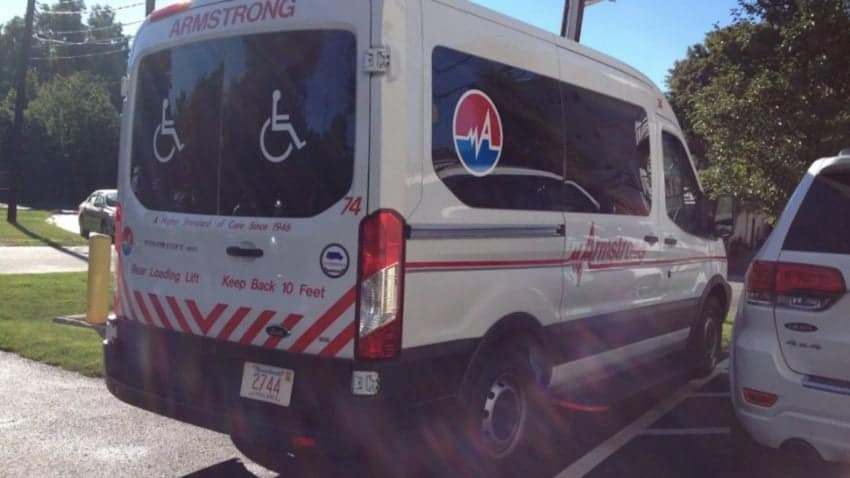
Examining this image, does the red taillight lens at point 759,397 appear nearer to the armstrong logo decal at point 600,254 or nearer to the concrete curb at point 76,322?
the armstrong logo decal at point 600,254

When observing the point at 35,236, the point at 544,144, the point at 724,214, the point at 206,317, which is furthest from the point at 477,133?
the point at 35,236

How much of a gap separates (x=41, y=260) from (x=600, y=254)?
13.6m

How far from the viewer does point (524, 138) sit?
176 inches

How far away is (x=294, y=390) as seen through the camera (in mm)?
3680

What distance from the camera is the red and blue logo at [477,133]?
13.2ft

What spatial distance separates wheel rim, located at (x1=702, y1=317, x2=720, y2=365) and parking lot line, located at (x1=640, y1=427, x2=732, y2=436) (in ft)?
5.53

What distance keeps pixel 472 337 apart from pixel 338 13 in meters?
1.73

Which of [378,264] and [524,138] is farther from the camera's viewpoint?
[524,138]

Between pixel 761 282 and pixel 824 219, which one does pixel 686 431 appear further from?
pixel 824 219

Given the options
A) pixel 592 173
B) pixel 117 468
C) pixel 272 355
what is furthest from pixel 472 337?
pixel 117 468

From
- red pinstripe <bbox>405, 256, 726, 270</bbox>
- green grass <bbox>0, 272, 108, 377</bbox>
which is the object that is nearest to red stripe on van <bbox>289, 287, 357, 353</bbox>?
red pinstripe <bbox>405, 256, 726, 270</bbox>

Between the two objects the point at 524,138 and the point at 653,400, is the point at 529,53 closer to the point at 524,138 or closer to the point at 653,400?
the point at 524,138

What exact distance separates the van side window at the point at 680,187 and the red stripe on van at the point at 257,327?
3.66 meters

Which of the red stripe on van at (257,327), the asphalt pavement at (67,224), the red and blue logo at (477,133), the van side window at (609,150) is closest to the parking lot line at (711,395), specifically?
the van side window at (609,150)
